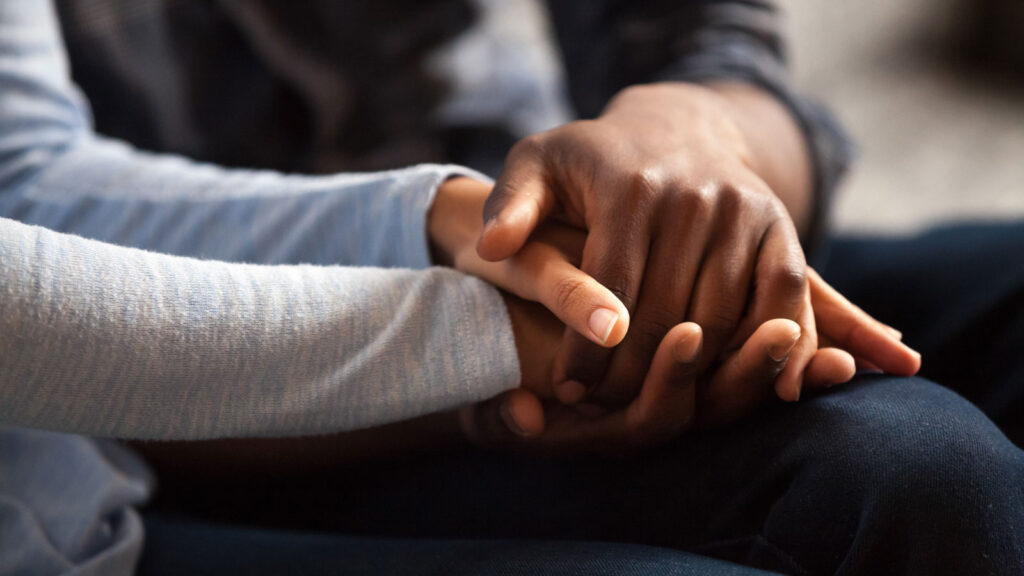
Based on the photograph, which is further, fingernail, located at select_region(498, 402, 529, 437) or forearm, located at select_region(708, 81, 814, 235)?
forearm, located at select_region(708, 81, 814, 235)

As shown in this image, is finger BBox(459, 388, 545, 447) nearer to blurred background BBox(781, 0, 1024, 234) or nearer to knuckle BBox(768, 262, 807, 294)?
knuckle BBox(768, 262, 807, 294)

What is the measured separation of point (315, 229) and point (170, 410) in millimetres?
153

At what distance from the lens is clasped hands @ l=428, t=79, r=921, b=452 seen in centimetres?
36

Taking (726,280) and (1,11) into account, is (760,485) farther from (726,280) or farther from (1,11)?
(1,11)

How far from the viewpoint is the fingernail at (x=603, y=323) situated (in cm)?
33

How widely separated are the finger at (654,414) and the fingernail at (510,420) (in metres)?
0.01

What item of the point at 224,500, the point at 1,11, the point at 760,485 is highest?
the point at 1,11

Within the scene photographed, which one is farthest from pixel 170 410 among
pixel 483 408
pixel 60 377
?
pixel 483 408

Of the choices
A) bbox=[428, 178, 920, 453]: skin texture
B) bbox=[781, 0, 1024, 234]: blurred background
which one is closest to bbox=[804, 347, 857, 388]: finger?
bbox=[428, 178, 920, 453]: skin texture

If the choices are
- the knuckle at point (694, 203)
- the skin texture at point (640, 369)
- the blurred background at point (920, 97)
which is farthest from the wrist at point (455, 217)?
the blurred background at point (920, 97)

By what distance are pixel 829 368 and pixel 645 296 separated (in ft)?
0.30

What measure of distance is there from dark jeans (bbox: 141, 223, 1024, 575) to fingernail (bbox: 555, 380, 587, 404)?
5cm

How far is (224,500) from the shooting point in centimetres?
49

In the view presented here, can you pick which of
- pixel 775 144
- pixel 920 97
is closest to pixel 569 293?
pixel 775 144
